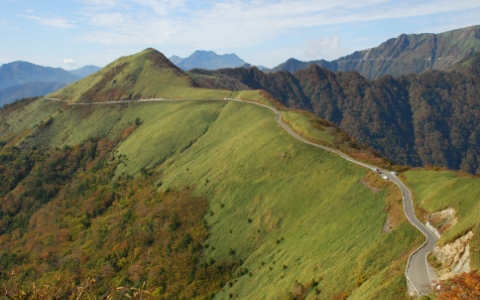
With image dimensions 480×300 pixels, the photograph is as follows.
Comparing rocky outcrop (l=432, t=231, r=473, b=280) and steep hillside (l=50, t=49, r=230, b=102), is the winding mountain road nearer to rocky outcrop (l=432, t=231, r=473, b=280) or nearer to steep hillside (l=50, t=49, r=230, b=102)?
rocky outcrop (l=432, t=231, r=473, b=280)

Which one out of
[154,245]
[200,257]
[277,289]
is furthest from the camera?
[154,245]

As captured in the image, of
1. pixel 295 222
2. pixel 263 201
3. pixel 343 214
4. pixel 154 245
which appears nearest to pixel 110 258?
pixel 154 245

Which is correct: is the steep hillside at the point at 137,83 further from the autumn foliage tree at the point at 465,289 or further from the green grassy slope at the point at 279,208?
the autumn foliage tree at the point at 465,289

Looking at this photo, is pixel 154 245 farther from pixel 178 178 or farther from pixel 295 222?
pixel 295 222

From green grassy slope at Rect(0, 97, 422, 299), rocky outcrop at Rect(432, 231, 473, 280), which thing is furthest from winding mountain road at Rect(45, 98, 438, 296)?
rocky outcrop at Rect(432, 231, 473, 280)

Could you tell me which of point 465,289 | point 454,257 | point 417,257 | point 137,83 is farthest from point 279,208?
point 137,83

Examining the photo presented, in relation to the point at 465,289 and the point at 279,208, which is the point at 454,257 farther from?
the point at 279,208
